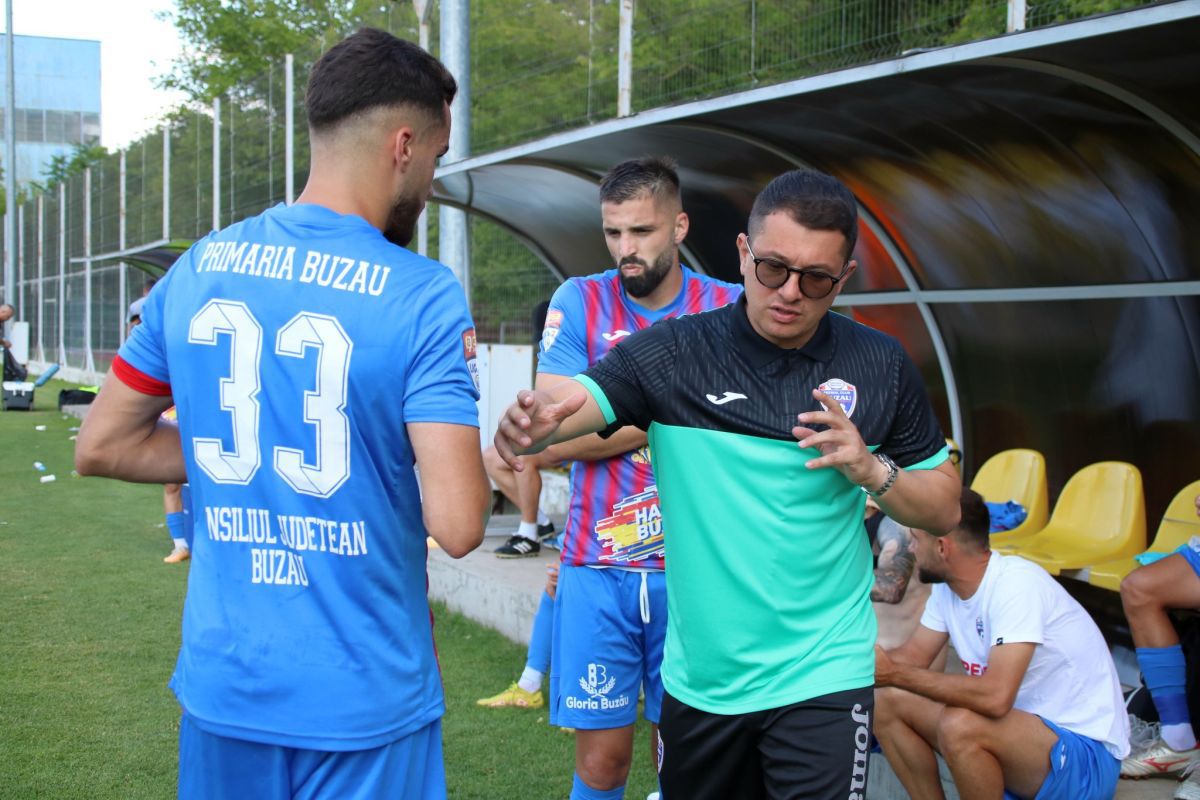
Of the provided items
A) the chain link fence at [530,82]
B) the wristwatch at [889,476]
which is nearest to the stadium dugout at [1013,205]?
the chain link fence at [530,82]

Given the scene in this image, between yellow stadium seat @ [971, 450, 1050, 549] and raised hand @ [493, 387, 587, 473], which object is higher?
raised hand @ [493, 387, 587, 473]

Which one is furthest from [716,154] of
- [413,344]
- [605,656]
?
[413,344]

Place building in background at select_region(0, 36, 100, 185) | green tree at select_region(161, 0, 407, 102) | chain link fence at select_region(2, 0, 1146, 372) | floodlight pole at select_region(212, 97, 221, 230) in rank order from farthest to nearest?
building in background at select_region(0, 36, 100, 185) → green tree at select_region(161, 0, 407, 102) → floodlight pole at select_region(212, 97, 221, 230) → chain link fence at select_region(2, 0, 1146, 372)

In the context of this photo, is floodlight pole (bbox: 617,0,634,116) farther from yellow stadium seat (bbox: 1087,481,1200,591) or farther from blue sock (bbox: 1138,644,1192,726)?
blue sock (bbox: 1138,644,1192,726)

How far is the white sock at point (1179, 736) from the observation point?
15.3ft

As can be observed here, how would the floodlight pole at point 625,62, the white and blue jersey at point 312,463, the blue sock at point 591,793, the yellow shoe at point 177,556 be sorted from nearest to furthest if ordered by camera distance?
the white and blue jersey at point 312,463 < the blue sock at point 591,793 < the floodlight pole at point 625,62 < the yellow shoe at point 177,556

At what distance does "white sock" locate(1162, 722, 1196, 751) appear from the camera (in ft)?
15.3

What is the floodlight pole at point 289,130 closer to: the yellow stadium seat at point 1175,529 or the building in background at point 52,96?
the yellow stadium seat at point 1175,529

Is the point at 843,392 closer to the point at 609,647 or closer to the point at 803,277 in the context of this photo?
the point at 803,277

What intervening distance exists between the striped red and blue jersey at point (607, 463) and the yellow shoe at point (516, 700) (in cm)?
221

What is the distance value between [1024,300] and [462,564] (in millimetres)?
4123

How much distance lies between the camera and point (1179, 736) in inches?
184

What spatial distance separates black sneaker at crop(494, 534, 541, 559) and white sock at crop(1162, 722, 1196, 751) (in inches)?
185

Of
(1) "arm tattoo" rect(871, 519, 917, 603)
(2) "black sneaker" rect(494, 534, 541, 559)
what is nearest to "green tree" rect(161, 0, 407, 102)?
(2) "black sneaker" rect(494, 534, 541, 559)
